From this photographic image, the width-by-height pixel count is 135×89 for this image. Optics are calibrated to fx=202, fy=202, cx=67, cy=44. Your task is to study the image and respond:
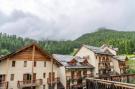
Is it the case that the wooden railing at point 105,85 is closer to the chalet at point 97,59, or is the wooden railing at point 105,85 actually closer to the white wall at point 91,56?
the white wall at point 91,56

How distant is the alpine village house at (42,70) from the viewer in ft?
132

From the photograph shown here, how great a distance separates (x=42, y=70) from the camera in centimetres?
4644

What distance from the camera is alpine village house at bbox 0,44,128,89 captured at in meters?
40.3

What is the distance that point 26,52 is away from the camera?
42.5 m

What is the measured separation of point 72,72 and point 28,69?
583 inches

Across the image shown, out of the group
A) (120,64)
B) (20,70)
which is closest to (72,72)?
(20,70)

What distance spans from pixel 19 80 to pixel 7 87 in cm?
332

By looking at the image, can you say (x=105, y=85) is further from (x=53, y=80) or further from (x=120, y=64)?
(x=120, y=64)

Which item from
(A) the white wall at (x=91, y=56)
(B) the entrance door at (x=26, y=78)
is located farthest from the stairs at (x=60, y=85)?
(A) the white wall at (x=91, y=56)

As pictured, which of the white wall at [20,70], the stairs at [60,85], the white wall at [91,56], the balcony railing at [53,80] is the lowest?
the stairs at [60,85]

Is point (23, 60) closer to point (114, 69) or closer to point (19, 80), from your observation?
point (19, 80)

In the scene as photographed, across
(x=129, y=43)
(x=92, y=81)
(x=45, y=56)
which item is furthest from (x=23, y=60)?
(x=129, y=43)

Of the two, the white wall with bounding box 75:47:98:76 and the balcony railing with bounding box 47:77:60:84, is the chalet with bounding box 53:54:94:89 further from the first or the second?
the white wall with bounding box 75:47:98:76

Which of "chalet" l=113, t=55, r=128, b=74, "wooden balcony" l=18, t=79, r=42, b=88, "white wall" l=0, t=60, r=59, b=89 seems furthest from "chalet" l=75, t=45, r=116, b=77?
"wooden balcony" l=18, t=79, r=42, b=88
